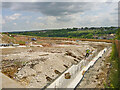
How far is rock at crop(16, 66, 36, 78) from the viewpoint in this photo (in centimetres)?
1202

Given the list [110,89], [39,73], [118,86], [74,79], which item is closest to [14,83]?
[39,73]

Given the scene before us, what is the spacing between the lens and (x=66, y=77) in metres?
12.2

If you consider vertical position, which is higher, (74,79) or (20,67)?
(20,67)

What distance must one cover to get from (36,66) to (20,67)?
5.62ft

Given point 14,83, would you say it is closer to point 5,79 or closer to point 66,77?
point 5,79

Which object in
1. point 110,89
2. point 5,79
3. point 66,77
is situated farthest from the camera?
point 66,77

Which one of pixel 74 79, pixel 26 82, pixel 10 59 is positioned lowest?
pixel 74 79

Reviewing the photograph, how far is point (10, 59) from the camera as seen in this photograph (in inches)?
631

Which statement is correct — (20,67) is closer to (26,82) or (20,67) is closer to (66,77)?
(26,82)

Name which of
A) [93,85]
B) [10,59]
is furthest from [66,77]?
[10,59]

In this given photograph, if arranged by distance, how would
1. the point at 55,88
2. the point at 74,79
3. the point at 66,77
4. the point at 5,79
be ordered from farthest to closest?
the point at 74,79, the point at 66,77, the point at 5,79, the point at 55,88

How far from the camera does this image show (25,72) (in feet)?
40.7

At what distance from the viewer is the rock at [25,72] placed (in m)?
12.0

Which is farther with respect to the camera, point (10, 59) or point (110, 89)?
point (10, 59)
